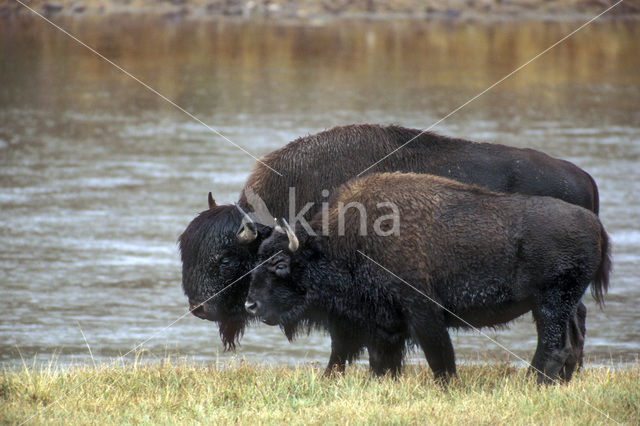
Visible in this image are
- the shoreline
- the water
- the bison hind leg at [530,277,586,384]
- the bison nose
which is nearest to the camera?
the bison hind leg at [530,277,586,384]

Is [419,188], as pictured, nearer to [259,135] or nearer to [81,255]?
[81,255]

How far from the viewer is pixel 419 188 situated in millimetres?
7922

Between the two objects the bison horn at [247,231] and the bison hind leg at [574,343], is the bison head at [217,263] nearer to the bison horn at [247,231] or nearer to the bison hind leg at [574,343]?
the bison horn at [247,231]

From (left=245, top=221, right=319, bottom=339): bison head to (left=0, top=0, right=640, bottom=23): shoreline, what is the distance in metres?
42.0

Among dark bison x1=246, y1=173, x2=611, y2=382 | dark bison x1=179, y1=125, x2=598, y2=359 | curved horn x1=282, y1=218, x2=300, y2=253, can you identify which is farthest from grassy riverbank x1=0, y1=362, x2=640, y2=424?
curved horn x1=282, y1=218, x2=300, y2=253

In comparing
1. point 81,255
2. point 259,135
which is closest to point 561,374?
point 81,255

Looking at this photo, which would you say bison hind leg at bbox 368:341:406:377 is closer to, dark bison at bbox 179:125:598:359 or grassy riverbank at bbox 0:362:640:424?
grassy riverbank at bbox 0:362:640:424

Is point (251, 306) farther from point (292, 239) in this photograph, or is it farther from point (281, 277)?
point (292, 239)

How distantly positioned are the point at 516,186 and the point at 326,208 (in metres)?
1.67

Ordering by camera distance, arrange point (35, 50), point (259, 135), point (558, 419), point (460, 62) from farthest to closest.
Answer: point (35, 50)
point (460, 62)
point (259, 135)
point (558, 419)

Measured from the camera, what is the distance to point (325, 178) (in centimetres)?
884

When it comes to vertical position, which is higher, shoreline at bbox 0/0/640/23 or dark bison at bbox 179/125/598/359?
shoreline at bbox 0/0/640/23

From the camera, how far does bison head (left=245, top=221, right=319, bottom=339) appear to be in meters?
7.85

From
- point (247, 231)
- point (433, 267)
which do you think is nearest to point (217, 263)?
point (247, 231)
